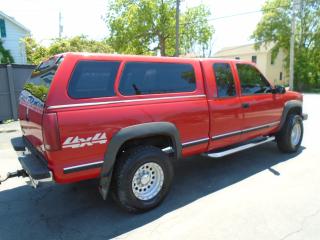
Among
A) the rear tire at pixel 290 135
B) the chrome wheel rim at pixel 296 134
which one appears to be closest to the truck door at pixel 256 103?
the rear tire at pixel 290 135

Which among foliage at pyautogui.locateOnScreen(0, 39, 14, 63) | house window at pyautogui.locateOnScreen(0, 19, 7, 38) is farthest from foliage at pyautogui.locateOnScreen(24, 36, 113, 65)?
house window at pyautogui.locateOnScreen(0, 19, 7, 38)

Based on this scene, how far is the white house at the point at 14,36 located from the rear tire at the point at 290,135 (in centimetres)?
1931

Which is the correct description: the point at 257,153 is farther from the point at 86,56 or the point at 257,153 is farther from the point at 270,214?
the point at 86,56

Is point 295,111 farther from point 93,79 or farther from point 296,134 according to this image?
point 93,79

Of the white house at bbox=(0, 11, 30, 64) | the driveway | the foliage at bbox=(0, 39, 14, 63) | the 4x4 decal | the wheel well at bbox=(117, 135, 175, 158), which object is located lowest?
the driveway

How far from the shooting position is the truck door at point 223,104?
4.38 meters

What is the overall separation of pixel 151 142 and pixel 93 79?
3.81ft

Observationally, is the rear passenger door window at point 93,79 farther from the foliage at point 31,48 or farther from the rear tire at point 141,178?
the foliage at point 31,48

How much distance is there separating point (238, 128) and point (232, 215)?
5.49 ft

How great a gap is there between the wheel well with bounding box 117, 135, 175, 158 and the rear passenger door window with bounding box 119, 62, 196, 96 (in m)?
0.59

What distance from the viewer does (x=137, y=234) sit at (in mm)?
3230

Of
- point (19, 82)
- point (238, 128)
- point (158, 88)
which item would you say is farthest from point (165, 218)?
point (19, 82)

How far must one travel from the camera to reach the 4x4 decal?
9.89 ft

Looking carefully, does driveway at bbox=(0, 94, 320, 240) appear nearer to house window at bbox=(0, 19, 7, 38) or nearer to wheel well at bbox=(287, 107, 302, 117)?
wheel well at bbox=(287, 107, 302, 117)
